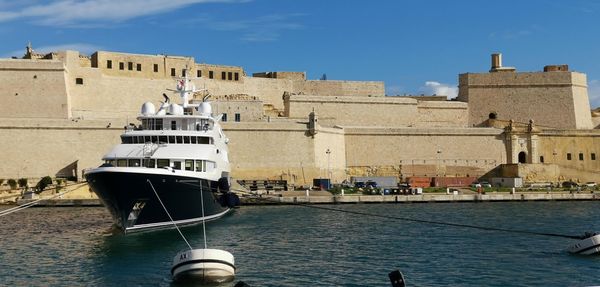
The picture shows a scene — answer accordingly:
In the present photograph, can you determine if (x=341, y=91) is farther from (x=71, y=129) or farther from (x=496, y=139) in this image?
(x=71, y=129)

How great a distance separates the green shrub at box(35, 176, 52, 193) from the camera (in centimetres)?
5334

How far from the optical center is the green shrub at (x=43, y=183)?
5334 centimetres

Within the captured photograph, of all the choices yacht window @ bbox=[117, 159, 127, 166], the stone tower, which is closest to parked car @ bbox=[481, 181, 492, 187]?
the stone tower

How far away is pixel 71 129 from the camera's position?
58.1 m

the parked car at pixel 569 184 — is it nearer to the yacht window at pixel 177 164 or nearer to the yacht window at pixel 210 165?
the yacht window at pixel 210 165

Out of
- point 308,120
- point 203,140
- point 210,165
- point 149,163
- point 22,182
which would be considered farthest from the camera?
point 308,120

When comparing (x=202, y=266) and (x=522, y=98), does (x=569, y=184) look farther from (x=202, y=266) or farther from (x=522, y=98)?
(x=202, y=266)

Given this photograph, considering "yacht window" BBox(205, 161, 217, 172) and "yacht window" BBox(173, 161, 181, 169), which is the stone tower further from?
"yacht window" BBox(173, 161, 181, 169)

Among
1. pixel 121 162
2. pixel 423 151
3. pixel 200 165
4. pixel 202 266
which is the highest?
pixel 423 151

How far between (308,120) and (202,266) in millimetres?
44899

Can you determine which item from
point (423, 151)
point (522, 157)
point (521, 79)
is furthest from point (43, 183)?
point (521, 79)

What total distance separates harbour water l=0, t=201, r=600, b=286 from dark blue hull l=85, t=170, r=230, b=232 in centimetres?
73

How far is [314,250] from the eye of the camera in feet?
99.0

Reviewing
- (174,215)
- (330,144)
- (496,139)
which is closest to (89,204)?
(174,215)
